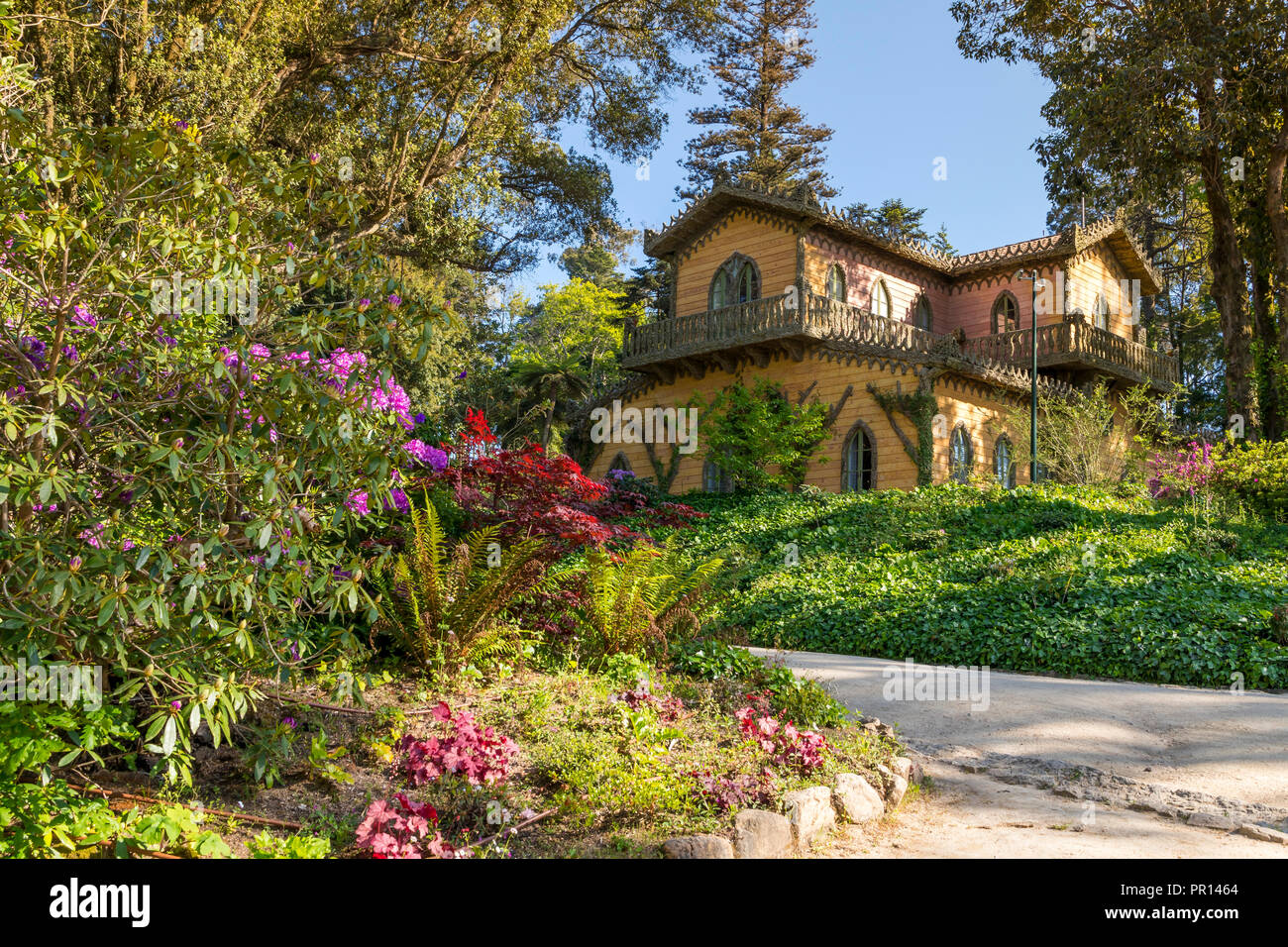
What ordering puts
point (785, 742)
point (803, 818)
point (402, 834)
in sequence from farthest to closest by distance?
point (785, 742) < point (803, 818) < point (402, 834)

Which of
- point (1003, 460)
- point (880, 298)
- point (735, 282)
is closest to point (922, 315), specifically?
point (880, 298)

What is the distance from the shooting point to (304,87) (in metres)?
17.5

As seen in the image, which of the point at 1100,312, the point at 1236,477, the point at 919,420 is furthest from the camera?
the point at 1100,312

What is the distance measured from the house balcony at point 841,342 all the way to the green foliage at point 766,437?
1333 millimetres

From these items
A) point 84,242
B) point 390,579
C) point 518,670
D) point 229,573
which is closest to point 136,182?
point 84,242

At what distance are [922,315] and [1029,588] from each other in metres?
15.9

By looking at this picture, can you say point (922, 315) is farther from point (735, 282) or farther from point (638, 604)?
point (638, 604)

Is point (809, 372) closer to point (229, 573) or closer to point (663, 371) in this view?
point (663, 371)

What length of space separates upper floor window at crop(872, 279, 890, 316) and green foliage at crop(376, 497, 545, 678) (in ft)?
65.2

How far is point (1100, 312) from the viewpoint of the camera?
26.4m

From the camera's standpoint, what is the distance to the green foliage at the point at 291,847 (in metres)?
3.76

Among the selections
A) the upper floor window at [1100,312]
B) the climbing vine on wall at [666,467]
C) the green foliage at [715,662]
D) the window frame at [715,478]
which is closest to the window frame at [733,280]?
the climbing vine on wall at [666,467]

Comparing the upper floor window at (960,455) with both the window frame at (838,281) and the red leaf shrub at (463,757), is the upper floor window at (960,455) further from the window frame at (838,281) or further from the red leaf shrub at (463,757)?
the red leaf shrub at (463,757)

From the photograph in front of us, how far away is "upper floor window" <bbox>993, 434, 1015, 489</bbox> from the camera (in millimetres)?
22391
